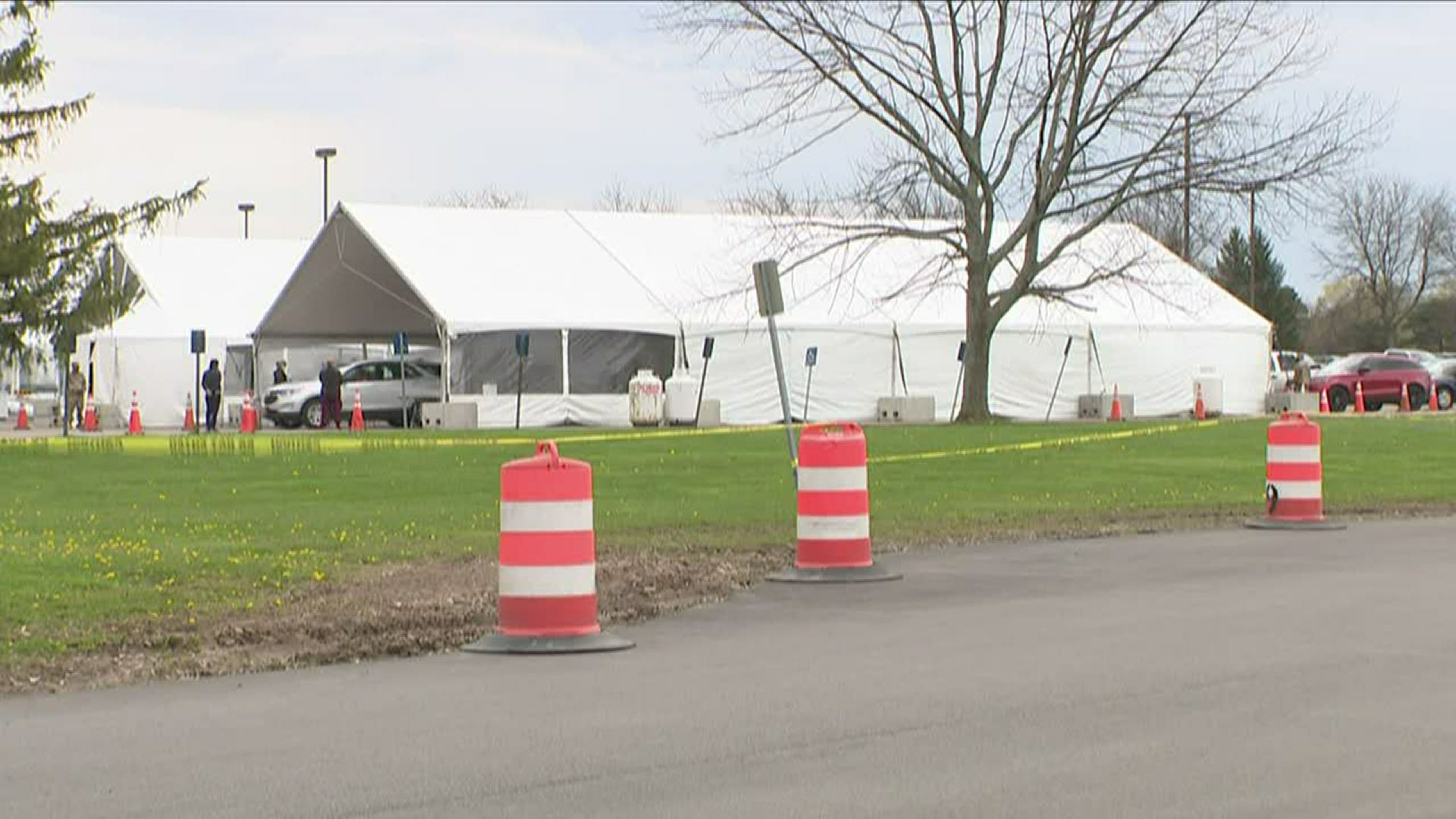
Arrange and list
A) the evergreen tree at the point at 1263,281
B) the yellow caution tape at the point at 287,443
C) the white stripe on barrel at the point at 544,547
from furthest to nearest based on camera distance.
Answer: the evergreen tree at the point at 1263,281
the yellow caution tape at the point at 287,443
the white stripe on barrel at the point at 544,547

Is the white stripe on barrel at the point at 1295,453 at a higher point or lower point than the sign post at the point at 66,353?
lower

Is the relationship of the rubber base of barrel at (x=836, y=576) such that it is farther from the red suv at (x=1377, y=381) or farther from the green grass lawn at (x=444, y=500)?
the red suv at (x=1377, y=381)

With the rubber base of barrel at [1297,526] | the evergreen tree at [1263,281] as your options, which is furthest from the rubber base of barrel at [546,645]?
the evergreen tree at [1263,281]

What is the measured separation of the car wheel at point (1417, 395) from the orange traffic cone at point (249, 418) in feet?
107

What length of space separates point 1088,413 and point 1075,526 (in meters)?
36.9

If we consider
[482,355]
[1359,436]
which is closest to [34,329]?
[482,355]

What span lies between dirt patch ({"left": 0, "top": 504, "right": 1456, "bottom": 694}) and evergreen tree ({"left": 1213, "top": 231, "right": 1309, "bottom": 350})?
92.9m

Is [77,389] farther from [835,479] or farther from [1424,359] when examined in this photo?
[1424,359]

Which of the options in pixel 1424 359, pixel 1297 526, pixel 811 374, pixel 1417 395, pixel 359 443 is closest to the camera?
pixel 1297 526

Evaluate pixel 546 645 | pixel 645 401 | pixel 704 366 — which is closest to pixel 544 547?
pixel 546 645

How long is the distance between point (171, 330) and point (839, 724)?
5029cm

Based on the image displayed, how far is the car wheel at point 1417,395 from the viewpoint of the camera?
2643 inches

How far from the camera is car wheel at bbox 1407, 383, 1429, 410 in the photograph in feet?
220

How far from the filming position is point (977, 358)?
174ft
